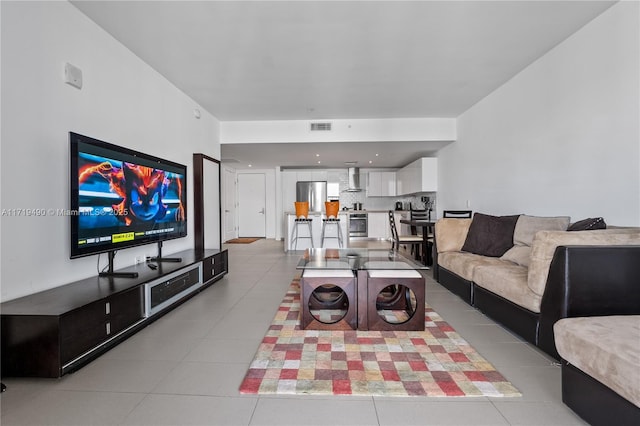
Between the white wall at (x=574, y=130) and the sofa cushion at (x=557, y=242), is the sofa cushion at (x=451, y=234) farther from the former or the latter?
the sofa cushion at (x=557, y=242)

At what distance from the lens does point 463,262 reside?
3248 mm

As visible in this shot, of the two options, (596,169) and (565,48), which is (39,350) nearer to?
(596,169)

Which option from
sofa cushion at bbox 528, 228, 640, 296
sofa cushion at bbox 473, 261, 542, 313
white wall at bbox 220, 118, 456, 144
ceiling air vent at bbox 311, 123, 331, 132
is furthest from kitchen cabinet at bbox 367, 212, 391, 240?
sofa cushion at bbox 528, 228, 640, 296

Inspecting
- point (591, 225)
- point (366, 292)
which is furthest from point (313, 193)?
point (591, 225)

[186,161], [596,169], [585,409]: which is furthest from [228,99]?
[585,409]

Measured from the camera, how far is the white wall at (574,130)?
2.42 metres

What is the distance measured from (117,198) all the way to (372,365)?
7.84 ft

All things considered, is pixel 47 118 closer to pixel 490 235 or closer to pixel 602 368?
pixel 602 368

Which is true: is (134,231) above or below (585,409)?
above

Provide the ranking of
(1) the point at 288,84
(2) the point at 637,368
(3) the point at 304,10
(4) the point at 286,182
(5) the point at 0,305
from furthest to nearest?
(4) the point at 286,182 → (1) the point at 288,84 → (3) the point at 304,10 → (5) the point at 0,305 → (2) the point at 637,368

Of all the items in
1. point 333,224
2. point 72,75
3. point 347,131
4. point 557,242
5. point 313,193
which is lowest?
point 333,224

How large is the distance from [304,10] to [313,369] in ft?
8.63

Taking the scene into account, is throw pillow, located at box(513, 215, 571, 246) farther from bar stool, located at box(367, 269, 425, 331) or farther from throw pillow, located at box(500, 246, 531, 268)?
bar stool, located at box(367, 269, 425, 331)

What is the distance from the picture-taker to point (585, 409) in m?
1.38
